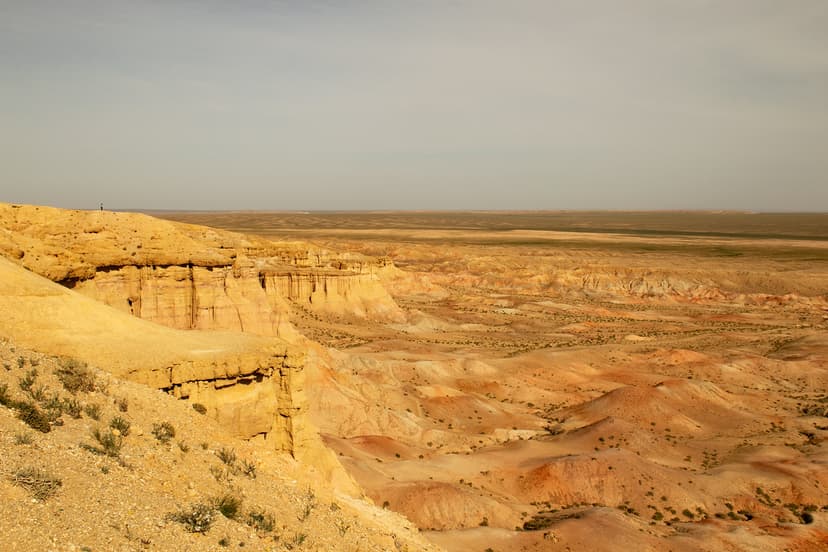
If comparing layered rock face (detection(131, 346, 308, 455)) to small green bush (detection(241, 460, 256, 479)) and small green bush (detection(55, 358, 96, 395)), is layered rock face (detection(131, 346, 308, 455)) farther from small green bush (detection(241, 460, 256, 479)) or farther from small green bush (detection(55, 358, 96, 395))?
small green bush (detection(241, 460, 256, 479))

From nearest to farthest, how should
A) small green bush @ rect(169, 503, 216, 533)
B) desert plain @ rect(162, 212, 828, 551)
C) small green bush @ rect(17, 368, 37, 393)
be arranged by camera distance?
small green bush @ rect(169, 503, 216, 533) < small green bush @ rect(17, 368, 37, 393) < desert plain @ rect(162, 212, 828, 551)

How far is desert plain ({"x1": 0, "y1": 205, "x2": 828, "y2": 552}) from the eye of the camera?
41.4 ft

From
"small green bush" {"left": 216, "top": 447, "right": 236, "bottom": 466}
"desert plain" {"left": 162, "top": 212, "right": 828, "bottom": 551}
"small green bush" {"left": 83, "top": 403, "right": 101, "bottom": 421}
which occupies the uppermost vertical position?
"small green bush" {"left": 83, "top": 403, "right": 101, "bottom": 421}

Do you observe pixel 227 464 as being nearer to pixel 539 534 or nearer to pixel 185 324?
pixel 539 534

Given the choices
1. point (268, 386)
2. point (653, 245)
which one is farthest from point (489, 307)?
point (653, 245)

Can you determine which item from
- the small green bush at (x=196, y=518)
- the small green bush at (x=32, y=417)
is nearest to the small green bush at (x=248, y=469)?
the small green bush at (x=196, y=518)

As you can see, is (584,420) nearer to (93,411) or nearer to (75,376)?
(75,376)

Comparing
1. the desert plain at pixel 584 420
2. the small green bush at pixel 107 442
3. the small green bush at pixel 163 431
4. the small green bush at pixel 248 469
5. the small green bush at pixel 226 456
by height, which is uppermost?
the small green bush at pixel 107 442

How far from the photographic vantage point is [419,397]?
41.6 meters

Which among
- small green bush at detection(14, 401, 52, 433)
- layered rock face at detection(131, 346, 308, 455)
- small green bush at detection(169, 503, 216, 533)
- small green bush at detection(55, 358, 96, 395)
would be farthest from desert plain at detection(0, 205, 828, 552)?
small green bush at detection(55, 358, 96, 395)

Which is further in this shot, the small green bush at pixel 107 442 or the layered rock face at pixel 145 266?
the layered rock face at pixel 145 266

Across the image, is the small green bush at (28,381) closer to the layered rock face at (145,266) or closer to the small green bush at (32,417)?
the small green bush at (32,417)

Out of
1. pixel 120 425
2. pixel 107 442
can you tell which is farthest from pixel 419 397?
pixel 107 442

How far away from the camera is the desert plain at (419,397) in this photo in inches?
497
